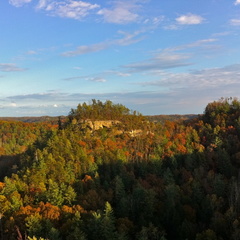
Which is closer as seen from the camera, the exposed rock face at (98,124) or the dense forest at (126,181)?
the dense forest at (126,181)

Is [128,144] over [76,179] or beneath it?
over

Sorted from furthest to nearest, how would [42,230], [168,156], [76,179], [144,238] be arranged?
[168,156] < [76,179] < [42,230] < [144,238]

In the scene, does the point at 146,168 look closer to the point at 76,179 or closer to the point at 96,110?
the point at 76,179

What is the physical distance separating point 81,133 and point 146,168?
37210 millimetres

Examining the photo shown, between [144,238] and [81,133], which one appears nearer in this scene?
[144,238]

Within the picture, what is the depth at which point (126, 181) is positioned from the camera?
87125 mm

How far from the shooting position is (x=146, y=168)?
98125 millimetres

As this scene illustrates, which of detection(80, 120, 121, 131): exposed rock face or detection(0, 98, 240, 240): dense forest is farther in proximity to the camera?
detection(80, 120, 121, 131): exposed rock face

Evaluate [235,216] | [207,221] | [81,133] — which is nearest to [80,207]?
[207,221]

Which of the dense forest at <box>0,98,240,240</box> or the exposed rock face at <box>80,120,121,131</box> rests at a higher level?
the exposed rock face at <box>80,120,121,131</box>

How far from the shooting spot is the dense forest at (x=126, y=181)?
5650 cm

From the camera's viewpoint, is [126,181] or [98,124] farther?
[98,124]

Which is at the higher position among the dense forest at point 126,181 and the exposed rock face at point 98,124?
the exposed rock face at point 98,124

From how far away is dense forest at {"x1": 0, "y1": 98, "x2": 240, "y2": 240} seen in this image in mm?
56500
